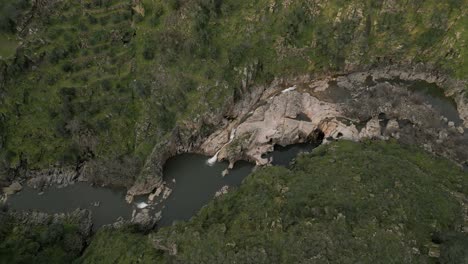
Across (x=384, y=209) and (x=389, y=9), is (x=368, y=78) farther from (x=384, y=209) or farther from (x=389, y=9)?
(x=384, y=209)

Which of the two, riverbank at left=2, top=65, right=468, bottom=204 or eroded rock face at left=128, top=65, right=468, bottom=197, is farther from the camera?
riverbank at left=2, top=65, right=468, bottom=204

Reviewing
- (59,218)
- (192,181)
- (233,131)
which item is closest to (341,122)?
(233,131)

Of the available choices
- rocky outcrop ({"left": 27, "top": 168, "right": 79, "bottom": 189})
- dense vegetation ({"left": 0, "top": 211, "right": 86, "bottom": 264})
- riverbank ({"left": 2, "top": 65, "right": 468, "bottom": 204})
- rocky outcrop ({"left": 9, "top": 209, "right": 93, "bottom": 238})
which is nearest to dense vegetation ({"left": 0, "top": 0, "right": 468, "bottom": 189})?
rocky outcrop ({"left": 27, "top": 168, "right": 79, "bottom": 189})

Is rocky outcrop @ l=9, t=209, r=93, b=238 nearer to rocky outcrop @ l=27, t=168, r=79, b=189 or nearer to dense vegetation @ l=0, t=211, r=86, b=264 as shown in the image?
dense vegetation @ l=0, t=211, r=86, b=264

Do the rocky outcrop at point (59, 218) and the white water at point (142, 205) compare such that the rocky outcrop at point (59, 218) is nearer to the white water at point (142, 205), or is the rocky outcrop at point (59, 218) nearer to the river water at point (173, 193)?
the river water at point (173, 193)

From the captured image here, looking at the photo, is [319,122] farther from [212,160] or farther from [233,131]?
[212,160]

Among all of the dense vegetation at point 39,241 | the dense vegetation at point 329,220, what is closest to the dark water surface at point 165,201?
the dense vegetation at point 39,241
